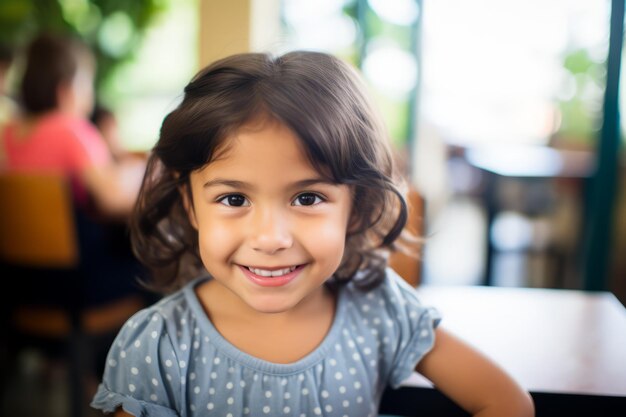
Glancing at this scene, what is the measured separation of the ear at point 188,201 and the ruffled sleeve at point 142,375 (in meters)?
0.15

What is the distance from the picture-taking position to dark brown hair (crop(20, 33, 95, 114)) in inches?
103

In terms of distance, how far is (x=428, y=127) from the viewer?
430 cm

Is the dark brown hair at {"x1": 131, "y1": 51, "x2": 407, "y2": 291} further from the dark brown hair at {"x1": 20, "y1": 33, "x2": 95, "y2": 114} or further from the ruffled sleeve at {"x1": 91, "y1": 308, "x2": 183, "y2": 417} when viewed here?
the dark brown hair at {"x1": 20, "y1": 33, "x2": 95, "y2": 114}

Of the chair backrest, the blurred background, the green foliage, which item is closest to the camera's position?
the chair backrest

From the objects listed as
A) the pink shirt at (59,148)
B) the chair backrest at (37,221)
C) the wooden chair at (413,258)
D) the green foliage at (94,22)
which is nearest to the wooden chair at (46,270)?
the chair backrest at (37,221)

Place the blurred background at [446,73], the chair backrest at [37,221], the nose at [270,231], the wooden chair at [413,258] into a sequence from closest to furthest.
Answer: the nose at [270,231]
the wooden chair at [413,258]
the chair backrest at [37,221]
the blurred background at [446,73]

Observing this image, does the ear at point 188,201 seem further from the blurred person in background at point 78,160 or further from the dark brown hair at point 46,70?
the dark brown hair at point 46,70

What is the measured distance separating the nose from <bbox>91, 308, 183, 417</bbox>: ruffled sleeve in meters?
0.19

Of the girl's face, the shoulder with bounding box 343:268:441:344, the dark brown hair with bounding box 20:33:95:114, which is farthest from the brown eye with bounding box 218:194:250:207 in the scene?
the dark brown hair with bounding box 20:33:95:114

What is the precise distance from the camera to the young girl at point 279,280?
0.79m

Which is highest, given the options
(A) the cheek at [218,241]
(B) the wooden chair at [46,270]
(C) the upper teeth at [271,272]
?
(A) the cheek at [218,241]

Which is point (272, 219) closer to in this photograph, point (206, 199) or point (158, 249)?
point (206, 199)

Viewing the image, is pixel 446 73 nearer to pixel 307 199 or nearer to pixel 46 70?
pixel 46 70

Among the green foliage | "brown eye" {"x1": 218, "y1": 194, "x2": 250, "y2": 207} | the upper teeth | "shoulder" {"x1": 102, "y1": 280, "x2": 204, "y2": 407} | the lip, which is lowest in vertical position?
"shoulder" {"x1": 102, "y1": 280, "x2": 204, "y2": 407}
